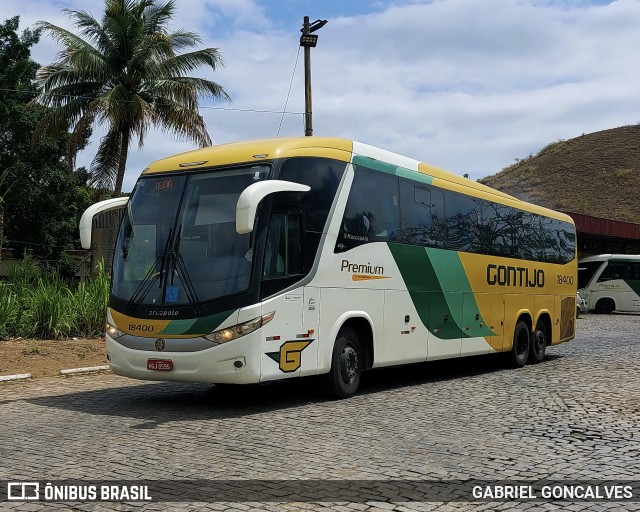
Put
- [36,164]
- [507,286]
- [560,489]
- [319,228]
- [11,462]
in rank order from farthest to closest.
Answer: [36,164]
[507,286]
[319,228]
[11,462]
[560,489]

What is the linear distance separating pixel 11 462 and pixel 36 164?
1428 inches

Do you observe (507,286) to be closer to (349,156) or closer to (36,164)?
(349,156)

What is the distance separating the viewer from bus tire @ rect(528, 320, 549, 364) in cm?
1708

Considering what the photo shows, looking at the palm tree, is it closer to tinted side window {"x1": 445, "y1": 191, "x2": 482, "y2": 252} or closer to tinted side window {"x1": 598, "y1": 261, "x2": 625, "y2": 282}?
tinted side window {"x1": 445, "y1": 191, "x2": 482, "y2": 252}

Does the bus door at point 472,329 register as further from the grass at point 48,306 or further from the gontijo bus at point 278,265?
the grass at point 48,306

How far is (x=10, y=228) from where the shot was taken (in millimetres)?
42969

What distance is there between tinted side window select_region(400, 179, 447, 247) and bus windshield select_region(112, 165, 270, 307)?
3.20 meters

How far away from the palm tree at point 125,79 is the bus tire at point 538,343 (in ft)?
49.3

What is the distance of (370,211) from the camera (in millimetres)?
11484

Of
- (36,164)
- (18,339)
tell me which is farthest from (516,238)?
(36,164)

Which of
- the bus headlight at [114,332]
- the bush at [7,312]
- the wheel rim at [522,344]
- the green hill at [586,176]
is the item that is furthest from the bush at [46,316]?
the green hill at [586,176]

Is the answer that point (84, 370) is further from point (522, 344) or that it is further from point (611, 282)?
point (611, 282)

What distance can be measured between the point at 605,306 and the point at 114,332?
117ft

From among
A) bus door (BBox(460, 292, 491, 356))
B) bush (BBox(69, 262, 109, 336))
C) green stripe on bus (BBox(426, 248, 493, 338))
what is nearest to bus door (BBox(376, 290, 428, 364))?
green stripe on bus (BBox(426, 248, 493, 338))
